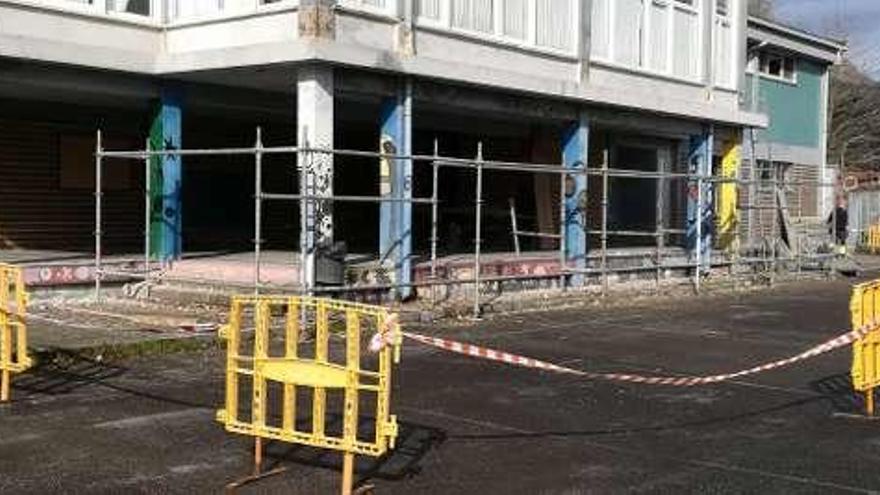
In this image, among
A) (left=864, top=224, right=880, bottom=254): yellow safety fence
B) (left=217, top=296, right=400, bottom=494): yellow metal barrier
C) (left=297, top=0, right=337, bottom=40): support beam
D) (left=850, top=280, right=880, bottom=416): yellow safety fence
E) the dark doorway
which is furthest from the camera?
(left=864, top=224, right=880, bottom=254): yellow safety fence

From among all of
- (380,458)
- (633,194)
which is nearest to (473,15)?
(633,194)

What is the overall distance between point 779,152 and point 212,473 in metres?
27.0

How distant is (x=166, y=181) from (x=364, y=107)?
3.90 m

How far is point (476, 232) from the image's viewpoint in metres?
16.4

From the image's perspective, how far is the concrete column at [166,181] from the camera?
1714 cm

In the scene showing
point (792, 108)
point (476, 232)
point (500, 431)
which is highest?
point (792, 108)

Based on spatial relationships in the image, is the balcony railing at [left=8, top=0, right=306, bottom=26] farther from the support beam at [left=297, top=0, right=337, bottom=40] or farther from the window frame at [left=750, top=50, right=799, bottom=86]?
the window frame at [left=750, top=50, right=799, bottom=86]

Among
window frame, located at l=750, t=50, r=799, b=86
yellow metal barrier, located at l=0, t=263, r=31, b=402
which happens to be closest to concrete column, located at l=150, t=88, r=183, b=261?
yellow metal barrier, located at l=0, t=263, r=31, b=402

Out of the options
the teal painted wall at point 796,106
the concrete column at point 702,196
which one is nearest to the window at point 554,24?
the concrete column at point 702,196

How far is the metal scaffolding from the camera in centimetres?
1374

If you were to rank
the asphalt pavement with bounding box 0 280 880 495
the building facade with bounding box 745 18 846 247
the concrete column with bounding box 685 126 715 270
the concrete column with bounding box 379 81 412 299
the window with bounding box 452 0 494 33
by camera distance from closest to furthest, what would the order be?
1. the asphalt pavement with bounding box 0 280 880 495
2. the concrete column with bounding box 379 81 412 299
3. the window with bounding box 452 0 494 33
4. the concrete column with bounding box 685 126 715 270
5. the building facade with bounding box 745 18 846 247

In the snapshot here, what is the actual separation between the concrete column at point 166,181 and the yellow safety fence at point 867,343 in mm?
10705

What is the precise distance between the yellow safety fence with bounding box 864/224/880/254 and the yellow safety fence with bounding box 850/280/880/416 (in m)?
30.0

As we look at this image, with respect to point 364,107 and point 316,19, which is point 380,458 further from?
point 364,107
